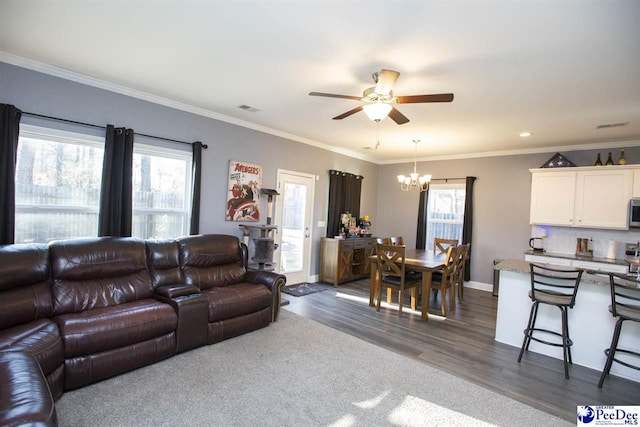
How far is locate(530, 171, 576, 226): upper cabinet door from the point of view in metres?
4.96

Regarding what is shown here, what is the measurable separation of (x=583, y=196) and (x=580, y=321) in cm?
263

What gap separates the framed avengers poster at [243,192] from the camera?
4688 mm

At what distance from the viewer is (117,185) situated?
3.50 metres

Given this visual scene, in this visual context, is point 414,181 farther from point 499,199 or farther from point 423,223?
point 499,199

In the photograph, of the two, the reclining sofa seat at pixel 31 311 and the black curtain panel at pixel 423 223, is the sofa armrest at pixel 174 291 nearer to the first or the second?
the reclining sofa seat at pixel 31 311

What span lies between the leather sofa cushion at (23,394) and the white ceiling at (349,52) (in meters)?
2.29

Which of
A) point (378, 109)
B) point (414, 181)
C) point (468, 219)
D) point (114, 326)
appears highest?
point (378, 109)

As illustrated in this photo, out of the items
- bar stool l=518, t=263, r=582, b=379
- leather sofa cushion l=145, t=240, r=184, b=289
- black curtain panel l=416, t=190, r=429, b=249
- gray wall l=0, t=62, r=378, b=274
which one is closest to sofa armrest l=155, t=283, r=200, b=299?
leather sofa cushion l=145, t=240, r=184, b=289

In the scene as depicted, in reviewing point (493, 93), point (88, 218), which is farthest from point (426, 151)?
point (88, 218)

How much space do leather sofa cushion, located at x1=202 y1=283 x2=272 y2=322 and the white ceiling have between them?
7.42 ft

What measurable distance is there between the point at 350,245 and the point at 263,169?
226cm

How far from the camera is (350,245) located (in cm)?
611

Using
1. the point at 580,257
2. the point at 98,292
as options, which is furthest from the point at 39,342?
the point at 580,257

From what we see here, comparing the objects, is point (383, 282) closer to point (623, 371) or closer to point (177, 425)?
point (623, 371)
